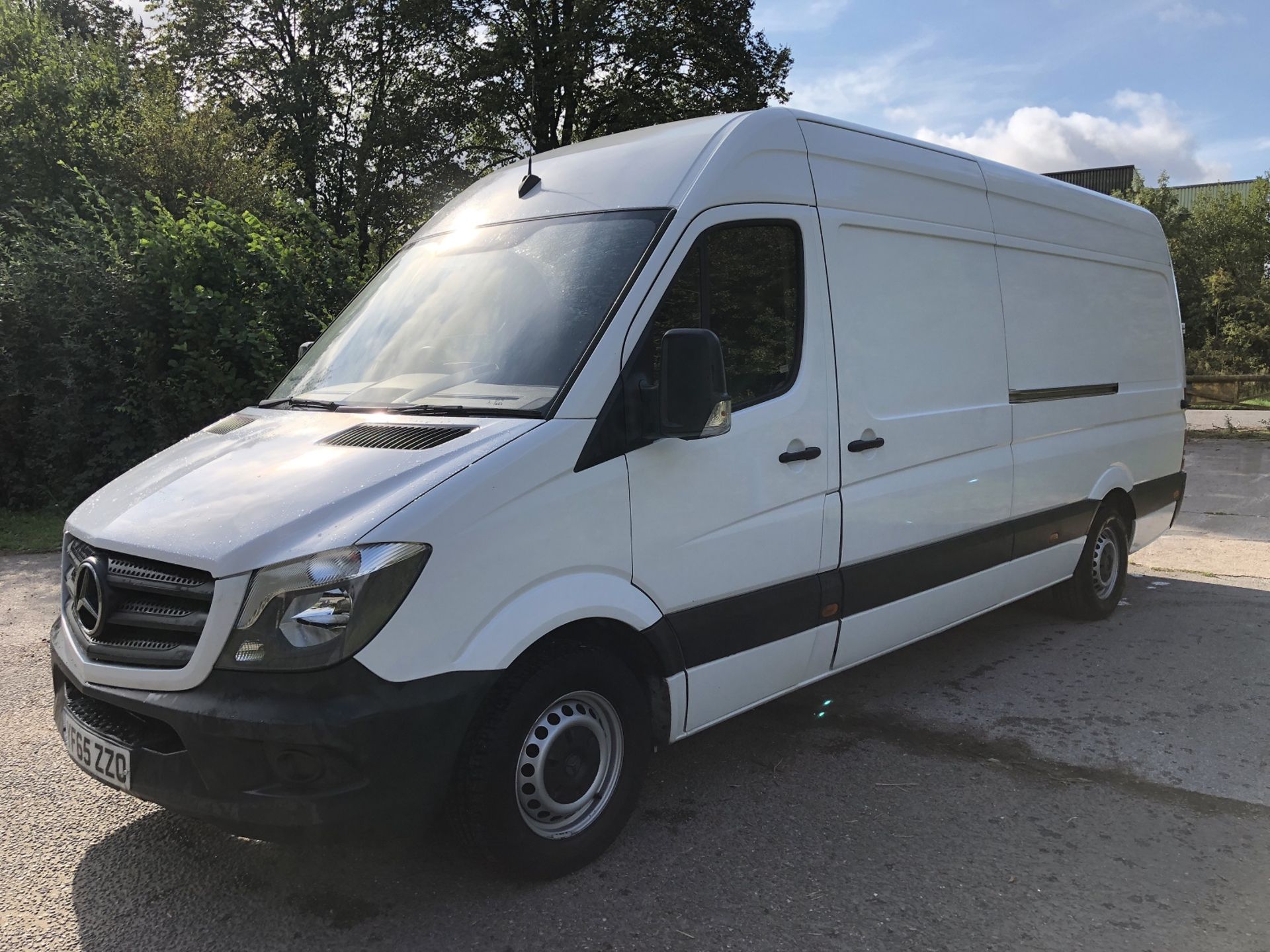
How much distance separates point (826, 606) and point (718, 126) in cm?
194

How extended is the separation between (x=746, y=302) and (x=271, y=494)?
1.83 metres

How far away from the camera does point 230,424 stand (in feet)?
12.5

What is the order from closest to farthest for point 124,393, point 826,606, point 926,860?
point 926,860 < point 826,606 < point 124,393

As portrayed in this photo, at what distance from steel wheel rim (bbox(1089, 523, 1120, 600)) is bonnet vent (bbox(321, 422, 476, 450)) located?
4708 millimetres

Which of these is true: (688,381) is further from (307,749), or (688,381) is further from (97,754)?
(97,754)

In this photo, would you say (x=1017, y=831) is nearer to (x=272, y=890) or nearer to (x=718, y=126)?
(x=272, y=890)

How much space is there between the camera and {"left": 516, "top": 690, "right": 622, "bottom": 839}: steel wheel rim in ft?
9.90

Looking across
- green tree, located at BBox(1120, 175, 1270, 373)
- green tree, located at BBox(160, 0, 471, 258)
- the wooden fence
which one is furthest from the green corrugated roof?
green tree, located at BBox(160, 0, 471, 258)

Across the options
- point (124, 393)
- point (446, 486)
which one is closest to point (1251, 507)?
point (446, 486)

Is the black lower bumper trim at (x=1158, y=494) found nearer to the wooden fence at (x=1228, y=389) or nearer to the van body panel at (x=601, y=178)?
the van body panel at (x=601, y=178)

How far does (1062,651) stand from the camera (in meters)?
5.75

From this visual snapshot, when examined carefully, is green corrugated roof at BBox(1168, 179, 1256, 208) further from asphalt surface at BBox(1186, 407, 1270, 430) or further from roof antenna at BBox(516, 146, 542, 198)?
roof antenna at BBox(516, 146, 542, 198)

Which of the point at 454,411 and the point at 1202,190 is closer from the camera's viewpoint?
the point at 454,411

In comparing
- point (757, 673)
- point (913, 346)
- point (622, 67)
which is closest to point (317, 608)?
point (757, 673)
